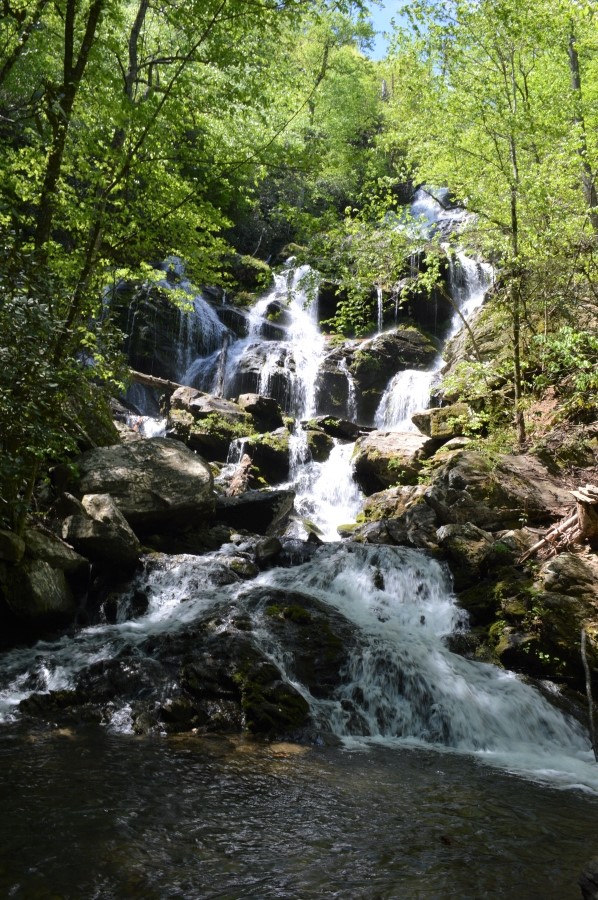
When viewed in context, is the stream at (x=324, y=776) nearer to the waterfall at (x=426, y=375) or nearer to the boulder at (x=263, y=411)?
the boulder at (x=263, y=411)

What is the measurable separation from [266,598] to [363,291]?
660 centimetres

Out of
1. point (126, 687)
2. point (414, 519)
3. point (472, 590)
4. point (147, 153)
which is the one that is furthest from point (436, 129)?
point (126, 687)

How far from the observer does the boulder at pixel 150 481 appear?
35.1 feet

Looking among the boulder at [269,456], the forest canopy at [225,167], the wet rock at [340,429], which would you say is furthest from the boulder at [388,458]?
the forest canopy at [225,167]

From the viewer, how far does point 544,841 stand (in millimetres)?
4008

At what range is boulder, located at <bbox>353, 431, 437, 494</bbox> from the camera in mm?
14969

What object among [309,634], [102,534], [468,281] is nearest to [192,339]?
[468,281]

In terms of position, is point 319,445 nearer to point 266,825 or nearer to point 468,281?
point 468,281

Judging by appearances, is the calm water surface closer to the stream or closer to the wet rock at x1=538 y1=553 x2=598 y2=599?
the stream

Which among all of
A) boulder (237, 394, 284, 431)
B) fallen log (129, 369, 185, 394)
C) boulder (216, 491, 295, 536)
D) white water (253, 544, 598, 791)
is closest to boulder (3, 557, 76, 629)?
white water (253, 544, 598, 791)

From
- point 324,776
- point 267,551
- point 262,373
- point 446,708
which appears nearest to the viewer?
point 324,776

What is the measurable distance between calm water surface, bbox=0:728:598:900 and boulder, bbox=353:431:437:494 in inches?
381

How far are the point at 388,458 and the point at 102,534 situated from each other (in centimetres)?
823

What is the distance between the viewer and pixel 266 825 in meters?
3.98
